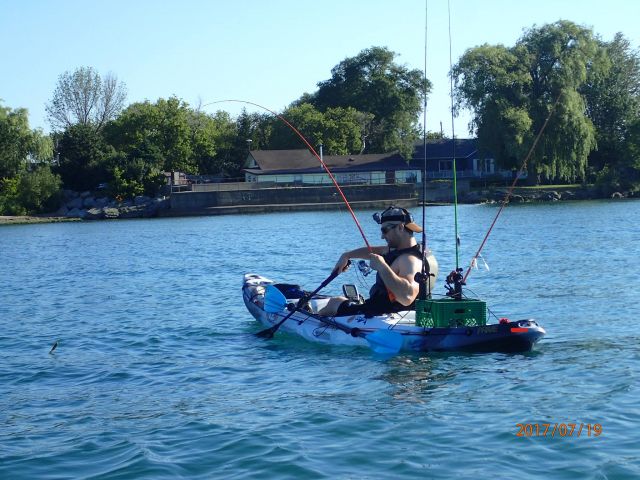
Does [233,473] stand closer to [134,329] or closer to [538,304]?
[134,329]

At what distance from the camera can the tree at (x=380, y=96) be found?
307 ft

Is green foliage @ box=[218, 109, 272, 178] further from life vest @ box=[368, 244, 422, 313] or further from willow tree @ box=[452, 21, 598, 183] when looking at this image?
life vest @ box=[368, 244, 422, 313]

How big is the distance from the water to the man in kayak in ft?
2.59

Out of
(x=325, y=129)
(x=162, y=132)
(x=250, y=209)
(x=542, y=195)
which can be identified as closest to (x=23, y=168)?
(x=162, y=132)

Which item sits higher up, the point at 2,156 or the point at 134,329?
the point at 2,156

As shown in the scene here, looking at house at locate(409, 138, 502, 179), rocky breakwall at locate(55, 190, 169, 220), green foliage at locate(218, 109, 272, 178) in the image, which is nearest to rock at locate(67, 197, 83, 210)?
rocky breakwall at locate(55, 190, 169, 220)

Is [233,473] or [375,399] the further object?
[375,399]

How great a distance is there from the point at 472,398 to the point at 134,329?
7733 mm

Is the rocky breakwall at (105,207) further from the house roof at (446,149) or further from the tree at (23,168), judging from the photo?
the house roof at (446,149)

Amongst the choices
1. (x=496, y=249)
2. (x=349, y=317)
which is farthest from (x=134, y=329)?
(x=496, y=249)

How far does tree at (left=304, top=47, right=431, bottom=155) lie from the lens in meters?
93.6

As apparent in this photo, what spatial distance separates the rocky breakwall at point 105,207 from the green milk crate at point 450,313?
191 ft

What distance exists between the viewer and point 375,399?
372 inches

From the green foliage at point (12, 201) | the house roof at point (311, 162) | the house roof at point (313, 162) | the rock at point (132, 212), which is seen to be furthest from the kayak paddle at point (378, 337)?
the house roof at point (311, 162)
